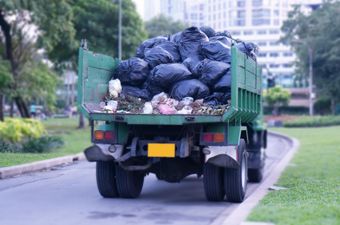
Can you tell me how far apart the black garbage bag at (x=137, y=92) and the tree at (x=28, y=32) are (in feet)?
51.0

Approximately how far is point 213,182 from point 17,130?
1252 centimetres

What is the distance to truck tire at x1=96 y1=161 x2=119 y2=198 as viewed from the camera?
33.4ft

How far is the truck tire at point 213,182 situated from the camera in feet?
31.7

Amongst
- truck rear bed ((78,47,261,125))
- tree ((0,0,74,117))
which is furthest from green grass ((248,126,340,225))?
tree ((0,0,74,117))

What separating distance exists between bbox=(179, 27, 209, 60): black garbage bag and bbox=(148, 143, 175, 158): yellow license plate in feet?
6.99

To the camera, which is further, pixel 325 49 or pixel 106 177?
pixel 325 49

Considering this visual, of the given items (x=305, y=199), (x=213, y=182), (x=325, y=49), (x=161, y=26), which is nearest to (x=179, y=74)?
(x=213, y=182)

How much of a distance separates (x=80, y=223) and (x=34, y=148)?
37.6 feet

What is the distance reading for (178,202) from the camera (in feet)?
33.6

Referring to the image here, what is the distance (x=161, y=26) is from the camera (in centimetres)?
6222

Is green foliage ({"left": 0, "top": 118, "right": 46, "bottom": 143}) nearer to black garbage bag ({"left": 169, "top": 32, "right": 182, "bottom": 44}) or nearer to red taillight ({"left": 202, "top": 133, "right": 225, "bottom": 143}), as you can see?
black garbage bag ({"left": 169, "top": 32, "right": 182, "bottom": 44})

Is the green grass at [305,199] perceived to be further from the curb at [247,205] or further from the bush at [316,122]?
the bush at [316,122]

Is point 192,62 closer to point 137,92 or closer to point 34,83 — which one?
point 137,92

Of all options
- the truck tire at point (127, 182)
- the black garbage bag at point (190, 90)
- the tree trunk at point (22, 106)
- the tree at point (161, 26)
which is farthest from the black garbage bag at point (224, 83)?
the tree at point (161, 26)
